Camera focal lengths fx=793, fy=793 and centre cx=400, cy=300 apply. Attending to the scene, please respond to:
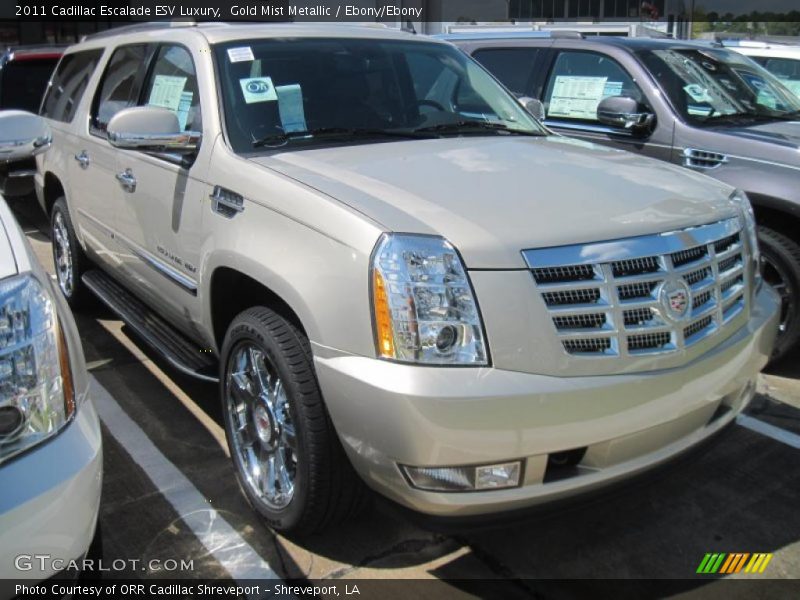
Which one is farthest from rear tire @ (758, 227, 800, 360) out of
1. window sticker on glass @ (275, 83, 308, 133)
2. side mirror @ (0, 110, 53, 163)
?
side mirror @ (0, 110, 53, 163)

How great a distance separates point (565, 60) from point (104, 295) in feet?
12.4

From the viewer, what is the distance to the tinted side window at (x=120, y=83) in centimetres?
434

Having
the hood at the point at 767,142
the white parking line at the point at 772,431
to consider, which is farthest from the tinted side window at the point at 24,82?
the white parking line at the point at 772,431

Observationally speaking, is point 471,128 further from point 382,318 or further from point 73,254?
point 73,254

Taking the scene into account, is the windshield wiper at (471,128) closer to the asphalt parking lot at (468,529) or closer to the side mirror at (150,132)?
the side mirror at (150,132)

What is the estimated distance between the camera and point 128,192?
4.07 metres

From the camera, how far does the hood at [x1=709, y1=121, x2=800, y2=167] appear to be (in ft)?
15.0

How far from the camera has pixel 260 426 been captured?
3.08 metres

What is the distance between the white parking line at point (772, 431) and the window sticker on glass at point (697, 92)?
92.7 inches

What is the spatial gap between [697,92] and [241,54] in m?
3.36

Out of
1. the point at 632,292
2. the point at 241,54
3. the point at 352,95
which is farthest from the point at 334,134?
the point at 632,292

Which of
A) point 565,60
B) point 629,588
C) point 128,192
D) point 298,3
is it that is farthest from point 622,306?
point 298,3

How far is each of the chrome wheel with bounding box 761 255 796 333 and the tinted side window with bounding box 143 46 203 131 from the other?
3.23 m

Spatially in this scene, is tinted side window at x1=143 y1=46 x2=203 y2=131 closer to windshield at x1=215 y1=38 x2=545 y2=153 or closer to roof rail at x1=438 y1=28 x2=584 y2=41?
windshield at x1=215 y1=38 x2=545 y2=153
